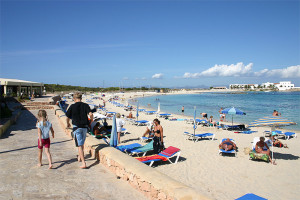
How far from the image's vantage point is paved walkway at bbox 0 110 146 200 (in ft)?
10.2

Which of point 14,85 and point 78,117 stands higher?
point 14,85

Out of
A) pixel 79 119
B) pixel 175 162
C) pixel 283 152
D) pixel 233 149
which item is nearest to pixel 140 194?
pixel 79 119

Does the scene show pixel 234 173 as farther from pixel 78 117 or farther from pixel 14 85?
pixel 14 85

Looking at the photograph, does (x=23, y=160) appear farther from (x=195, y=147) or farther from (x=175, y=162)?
(x=195, y=147)

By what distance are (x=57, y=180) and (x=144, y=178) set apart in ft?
5.06

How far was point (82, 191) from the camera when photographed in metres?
3.24

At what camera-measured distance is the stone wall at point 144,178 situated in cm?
257

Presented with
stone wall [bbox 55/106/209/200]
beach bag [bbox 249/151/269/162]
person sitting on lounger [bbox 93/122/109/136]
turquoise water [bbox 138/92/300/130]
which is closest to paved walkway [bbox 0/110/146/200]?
stone wall [bbox 55/106/209/200]

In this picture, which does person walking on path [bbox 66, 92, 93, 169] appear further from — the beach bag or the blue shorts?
the beach bag

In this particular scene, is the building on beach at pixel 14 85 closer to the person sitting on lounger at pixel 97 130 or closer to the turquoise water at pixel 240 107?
the person sitting on lounger at pixel 97 130

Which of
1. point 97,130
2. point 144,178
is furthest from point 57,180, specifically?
point 97,130

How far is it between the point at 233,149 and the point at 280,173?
1848 millimetres

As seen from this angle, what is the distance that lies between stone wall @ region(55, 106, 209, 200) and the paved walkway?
0.12 meters

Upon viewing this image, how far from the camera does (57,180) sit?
358 cm
